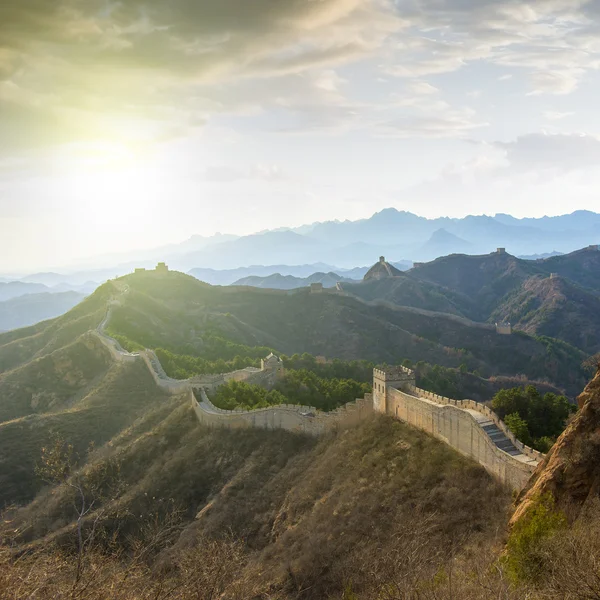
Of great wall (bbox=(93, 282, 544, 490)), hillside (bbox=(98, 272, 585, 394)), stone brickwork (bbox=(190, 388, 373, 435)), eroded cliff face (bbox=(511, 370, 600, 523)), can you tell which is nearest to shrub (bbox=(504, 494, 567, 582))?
eroded cliff face (bbox=(511, 370, 600, 523))

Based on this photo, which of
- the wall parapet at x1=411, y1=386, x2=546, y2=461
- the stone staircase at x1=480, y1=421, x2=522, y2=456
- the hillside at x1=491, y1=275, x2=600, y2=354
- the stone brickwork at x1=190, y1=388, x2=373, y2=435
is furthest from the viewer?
the hillside at x1=491, y1=275, x2=600, y2=354

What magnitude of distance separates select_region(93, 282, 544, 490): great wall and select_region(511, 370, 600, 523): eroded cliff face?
3.00 meters

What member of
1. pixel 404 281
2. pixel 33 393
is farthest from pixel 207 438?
pixel 404 281

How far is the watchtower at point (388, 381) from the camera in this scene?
40625 millimetres

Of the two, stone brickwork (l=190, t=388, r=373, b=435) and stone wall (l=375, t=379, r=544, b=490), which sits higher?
stone wall (l=375, t=379, r=544, b=490)

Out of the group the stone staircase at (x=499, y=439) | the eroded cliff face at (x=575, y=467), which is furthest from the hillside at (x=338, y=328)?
Result: the eroded cliff face at (x=575, y=467)

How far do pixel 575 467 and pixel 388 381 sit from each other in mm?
18515

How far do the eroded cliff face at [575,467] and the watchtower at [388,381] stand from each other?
16327mm

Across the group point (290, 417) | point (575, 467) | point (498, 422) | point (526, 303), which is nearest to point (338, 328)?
point (290, 417)

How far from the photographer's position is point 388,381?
133 feet

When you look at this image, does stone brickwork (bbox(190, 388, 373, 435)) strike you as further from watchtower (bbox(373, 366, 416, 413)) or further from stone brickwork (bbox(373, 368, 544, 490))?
stone brickwork (bbox(373, 368, 544, 490))

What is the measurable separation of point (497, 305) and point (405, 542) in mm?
176056

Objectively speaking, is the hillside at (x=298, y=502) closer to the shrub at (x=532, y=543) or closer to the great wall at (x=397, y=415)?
the great wall at (x=397, y=415)

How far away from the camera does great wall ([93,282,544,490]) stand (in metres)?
29.2
